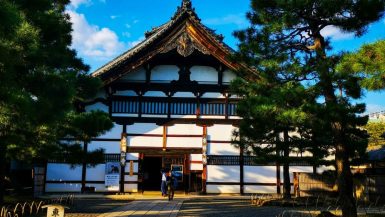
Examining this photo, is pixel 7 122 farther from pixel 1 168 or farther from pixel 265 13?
pixel 265 13

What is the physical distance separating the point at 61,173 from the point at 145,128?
197 inches

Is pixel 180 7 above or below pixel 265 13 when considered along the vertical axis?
above

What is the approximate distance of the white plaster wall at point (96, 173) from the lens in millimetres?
22031

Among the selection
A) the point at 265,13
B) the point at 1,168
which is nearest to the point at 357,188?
the point at 265,13

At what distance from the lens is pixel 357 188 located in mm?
18859

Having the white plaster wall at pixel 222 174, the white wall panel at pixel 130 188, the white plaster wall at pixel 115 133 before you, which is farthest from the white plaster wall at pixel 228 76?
the white wall panel at pixel 130 188

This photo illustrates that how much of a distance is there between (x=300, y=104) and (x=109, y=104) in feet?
44.4

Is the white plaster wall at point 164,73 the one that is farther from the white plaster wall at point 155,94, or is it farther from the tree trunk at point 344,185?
the tree trunk at point 344,185

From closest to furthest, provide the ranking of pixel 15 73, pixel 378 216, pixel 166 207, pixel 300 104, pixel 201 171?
1. pixel 15 73
2. pixel 300 104
3. pixel 378 216
4. pixel 166 207
5. pixel 201 171

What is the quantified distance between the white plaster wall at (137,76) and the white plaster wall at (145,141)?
10.4 feet

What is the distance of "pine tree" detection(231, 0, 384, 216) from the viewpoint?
1052 centimetres

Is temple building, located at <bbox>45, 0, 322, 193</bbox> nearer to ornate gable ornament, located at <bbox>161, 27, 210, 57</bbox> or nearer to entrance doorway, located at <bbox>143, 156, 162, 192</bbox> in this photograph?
ornate gable ornament, located at <bbox>161, 27, 210, 57</bbox>

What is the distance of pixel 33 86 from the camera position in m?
9.66

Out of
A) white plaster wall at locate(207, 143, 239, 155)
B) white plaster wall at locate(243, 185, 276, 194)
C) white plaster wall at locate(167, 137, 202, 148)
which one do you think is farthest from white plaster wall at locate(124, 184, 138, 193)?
white plaster wall at locate(243, 185, 276, 194)
